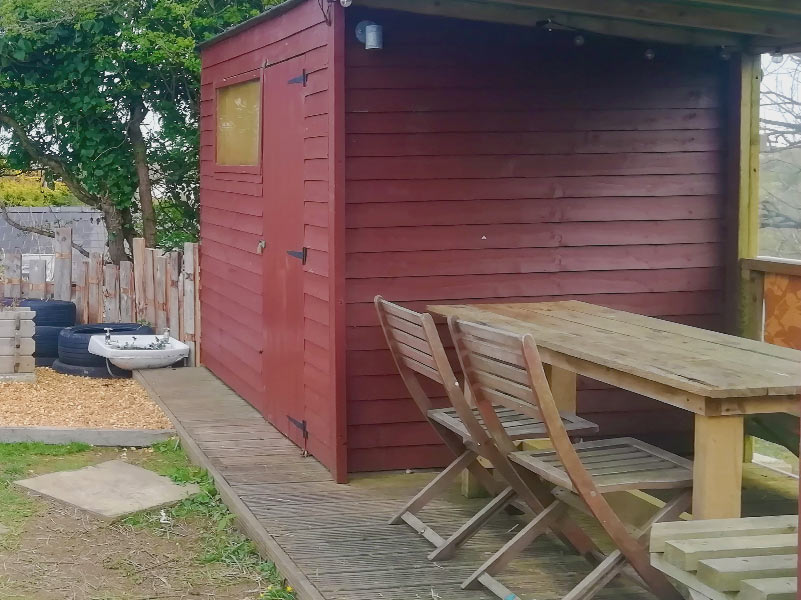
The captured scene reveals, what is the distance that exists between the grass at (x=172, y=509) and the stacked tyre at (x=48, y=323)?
276cm

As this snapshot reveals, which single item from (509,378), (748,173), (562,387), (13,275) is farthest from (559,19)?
(13,275)

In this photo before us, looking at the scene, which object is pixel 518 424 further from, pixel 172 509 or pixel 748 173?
pixel 748 173

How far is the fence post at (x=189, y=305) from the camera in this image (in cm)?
883

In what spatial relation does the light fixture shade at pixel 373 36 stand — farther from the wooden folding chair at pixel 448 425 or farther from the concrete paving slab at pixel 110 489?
the concrete paving slab at pixel 110 489

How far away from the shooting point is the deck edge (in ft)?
13.9

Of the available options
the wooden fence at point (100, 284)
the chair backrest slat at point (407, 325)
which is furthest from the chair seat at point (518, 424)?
the wooden fence at point (100, 284)

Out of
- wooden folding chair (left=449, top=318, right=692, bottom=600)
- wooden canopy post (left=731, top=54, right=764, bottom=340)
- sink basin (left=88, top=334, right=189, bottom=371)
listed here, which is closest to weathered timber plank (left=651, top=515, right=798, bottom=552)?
wooden folding chair (left=449, top=318, right=692, bottom=600)

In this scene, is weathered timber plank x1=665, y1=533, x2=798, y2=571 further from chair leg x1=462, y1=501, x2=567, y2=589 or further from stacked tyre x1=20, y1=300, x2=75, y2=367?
stacked tyre x1=20, y1=300, x2=75, y2=367

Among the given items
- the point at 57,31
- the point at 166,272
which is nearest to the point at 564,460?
the point at 166,272

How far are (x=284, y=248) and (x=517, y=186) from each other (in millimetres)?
1409

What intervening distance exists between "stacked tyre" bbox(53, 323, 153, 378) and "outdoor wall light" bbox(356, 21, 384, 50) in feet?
13.4

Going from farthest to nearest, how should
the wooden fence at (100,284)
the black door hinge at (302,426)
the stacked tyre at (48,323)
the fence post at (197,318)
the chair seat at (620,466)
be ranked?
the wooden fence at (100,284) < the stacked tyre at (48,323) < the fence post at (197,318) < the black door hinge at (302,426) < the chair seat at (620,466)

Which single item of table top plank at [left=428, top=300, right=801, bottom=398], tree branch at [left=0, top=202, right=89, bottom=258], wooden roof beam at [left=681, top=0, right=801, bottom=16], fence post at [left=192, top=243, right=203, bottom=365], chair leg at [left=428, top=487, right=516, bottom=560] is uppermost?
wooden roof beam at [left=681, top=0, right=801, bottom=16]

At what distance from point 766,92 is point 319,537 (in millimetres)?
3176
